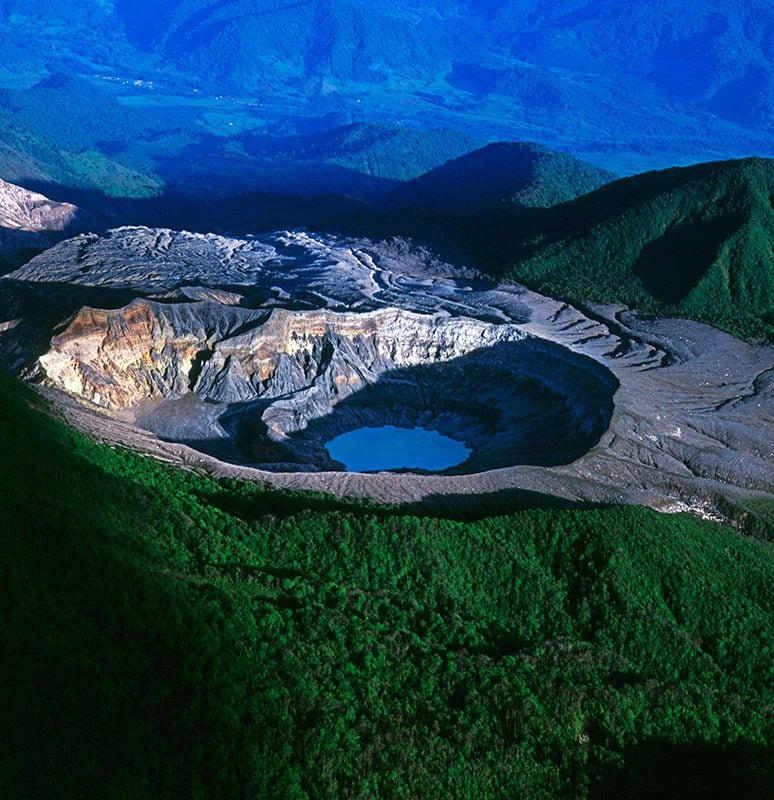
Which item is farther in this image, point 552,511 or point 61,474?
point 552,511

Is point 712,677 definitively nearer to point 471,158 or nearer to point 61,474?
point 61,474

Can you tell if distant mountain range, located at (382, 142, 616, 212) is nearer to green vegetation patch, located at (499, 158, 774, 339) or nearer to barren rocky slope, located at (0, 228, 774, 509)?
green vegetation patch, located at (499, 158, 774, 339)

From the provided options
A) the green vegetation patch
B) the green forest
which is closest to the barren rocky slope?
the green vegetation patch

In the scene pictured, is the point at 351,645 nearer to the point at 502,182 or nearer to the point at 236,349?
the point at 236,349

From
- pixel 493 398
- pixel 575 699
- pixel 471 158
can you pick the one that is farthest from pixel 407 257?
pixel 575 699

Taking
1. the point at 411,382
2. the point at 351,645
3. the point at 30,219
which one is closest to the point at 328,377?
the point at 411,382

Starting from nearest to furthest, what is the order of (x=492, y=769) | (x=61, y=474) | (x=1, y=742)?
(x=1, y=742), (x=492, y=769), (x=61, y=474)
